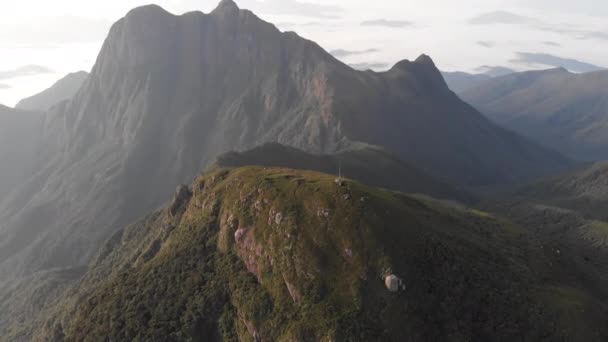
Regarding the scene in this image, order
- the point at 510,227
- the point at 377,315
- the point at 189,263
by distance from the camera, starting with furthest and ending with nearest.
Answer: the point at 510,227 < the point at 189,263 < the point at 377,315

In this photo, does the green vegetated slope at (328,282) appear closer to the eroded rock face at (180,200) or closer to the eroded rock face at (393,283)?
the eroded rock face at (393,283)

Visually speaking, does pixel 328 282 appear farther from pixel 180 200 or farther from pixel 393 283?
pixel 180 200

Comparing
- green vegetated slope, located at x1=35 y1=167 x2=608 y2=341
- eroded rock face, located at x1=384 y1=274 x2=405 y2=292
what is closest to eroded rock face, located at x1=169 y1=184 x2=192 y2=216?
green vegetated slope, located at x1=35 y1=167 x2=608 y2=341

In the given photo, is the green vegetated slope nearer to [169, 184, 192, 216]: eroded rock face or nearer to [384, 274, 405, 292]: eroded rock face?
[384, 274, 405, 292]: eroded rock face

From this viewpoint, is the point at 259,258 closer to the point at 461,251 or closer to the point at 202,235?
the point at 202,235

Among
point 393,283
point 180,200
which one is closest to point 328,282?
point 393,283

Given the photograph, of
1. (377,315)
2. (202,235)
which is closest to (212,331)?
(202,235)

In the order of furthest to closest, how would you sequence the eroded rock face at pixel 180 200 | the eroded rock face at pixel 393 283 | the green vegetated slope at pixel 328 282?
1. the eroded rock face at pixel 180 200
2. the green vegetated slope at pixel 328 282
3. the eroded rock face at pixel 393 283

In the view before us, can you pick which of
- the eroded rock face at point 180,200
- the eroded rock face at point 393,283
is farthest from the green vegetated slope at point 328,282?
the eroded rock face at point 180,200

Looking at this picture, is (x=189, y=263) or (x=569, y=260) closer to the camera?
(x=189, y=263)
